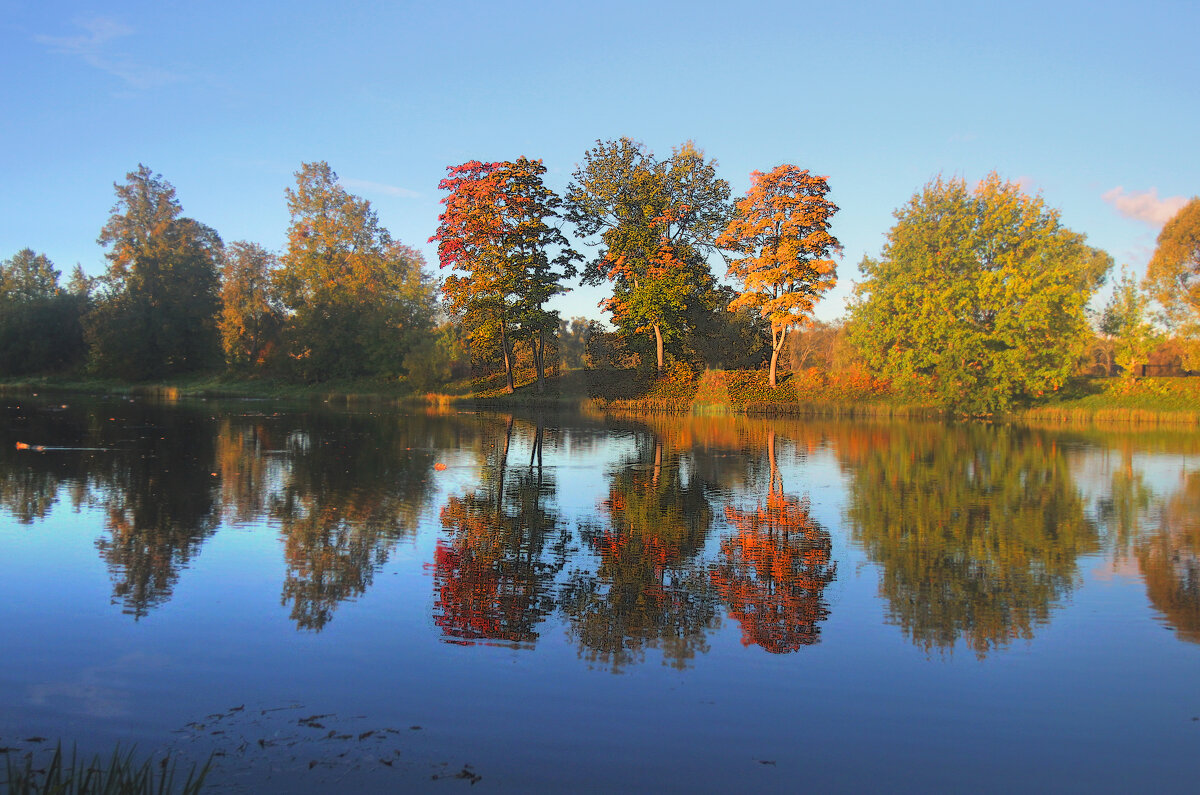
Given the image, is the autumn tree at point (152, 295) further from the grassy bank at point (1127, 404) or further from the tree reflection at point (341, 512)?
the grassy bank at point (1127, 404)

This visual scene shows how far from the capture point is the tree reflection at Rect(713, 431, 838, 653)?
742 cm

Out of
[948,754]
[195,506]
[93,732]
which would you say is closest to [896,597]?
[948,754]

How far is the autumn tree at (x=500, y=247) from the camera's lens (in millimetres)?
47188

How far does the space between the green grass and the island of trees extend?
40.7 metres

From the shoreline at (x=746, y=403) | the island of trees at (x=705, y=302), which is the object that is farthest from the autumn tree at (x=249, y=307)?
the shoreline at (x=746, y=403)

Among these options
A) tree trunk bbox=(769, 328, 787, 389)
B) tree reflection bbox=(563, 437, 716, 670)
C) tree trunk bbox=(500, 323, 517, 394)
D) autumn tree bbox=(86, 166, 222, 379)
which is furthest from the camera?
autumn tree bbox=(86, 166, 222, 379)

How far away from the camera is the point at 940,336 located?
142 ft

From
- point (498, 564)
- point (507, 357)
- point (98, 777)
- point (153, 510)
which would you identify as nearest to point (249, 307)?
point (507, 357)

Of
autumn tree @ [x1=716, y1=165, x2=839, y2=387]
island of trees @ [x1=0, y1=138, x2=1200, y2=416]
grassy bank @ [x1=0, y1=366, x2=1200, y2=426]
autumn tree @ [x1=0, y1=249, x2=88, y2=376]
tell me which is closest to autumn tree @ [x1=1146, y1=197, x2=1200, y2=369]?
island of trees @ [x1=0, y1=138, x2=1200, y2=416]

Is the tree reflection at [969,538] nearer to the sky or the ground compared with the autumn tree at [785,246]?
nearer to the ground

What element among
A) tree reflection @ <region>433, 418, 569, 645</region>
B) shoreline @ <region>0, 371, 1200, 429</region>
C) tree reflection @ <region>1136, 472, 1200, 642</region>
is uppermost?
shoreline @ <region>0, 371, 1200, 429</region>

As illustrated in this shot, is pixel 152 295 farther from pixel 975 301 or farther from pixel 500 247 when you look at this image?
pixel 975 301

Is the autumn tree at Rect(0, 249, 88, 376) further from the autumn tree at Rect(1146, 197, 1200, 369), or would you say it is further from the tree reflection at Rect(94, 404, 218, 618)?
the autumn tree at Rect(1146, 197, 1200, 369)

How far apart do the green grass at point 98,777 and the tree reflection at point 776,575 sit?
4458 millimetres
